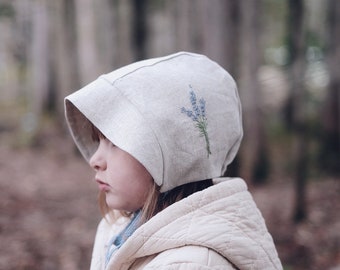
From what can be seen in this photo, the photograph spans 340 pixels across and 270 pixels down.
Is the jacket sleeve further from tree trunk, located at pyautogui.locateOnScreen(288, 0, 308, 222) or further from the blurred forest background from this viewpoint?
tree trunk, located at pyautogui.locateOnScreen(288, 0, 308, 222)

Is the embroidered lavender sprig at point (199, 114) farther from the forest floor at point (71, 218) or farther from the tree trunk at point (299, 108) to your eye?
the tree trunk at point (299, 108)

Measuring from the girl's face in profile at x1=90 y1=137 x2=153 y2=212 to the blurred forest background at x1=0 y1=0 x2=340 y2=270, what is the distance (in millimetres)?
3929

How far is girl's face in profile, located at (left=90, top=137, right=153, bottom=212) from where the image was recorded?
164cm

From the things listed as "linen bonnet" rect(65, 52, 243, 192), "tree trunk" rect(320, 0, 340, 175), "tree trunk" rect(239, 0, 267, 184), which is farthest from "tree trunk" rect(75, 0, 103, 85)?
"linen bonnet" rect(65, 52, 243, 192)

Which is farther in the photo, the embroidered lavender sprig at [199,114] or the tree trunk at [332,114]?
the tree trunk at [332,114]

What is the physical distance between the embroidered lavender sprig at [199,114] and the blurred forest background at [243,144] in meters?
3.99

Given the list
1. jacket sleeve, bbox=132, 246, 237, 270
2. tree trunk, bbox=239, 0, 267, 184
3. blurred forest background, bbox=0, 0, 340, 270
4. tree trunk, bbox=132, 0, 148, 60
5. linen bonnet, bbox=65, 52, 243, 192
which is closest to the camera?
jacket sleeve, bbox=132, 246, 237, 270

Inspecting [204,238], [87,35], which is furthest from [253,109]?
[87,35]

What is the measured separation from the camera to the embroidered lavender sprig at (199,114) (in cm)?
160

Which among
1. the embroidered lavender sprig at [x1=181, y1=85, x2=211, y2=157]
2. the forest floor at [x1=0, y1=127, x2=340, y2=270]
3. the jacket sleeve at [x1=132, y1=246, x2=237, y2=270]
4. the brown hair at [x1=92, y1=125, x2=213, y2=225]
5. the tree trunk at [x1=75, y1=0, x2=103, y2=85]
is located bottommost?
the forest floor at [x1=0, y1=127, x2=340, y2=270]

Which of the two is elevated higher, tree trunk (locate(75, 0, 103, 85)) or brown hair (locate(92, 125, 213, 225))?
brown hair (locate(92, 125, 213, 225))

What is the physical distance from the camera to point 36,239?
628cm

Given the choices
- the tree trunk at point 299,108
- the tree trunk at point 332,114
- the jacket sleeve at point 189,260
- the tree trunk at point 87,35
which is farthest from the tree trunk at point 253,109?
the tree trunk at point 87,35

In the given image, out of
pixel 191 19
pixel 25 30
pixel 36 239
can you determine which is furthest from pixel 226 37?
pixel 25 30
